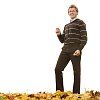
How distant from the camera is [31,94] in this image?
1058cm

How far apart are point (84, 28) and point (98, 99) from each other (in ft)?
8.19

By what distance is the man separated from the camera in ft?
34.2

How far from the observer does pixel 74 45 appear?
34.4 feet

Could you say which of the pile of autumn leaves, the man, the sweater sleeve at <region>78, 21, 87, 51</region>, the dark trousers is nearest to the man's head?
the man

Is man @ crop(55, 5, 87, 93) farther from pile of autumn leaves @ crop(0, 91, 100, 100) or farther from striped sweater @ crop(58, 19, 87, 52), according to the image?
pile of autumn leaves @ crop(0, 91, 100, 100)

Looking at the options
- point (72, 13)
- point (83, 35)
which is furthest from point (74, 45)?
point (72, 13)

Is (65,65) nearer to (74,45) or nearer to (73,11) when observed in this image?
(74,45)

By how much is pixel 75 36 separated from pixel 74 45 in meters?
0.23

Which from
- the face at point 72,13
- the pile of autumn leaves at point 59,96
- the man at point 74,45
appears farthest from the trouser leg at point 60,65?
the face at point 72,13

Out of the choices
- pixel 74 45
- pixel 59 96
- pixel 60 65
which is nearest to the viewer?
pixel 59 96

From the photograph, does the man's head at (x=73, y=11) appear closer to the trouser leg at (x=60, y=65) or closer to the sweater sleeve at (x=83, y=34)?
the sweater sleeve at (x=83, y=34)

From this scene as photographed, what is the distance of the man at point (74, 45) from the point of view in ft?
34.2

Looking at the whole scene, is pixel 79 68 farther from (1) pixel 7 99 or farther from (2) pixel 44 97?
(1) pixel 7 99

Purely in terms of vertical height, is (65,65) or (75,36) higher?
(75,36)
